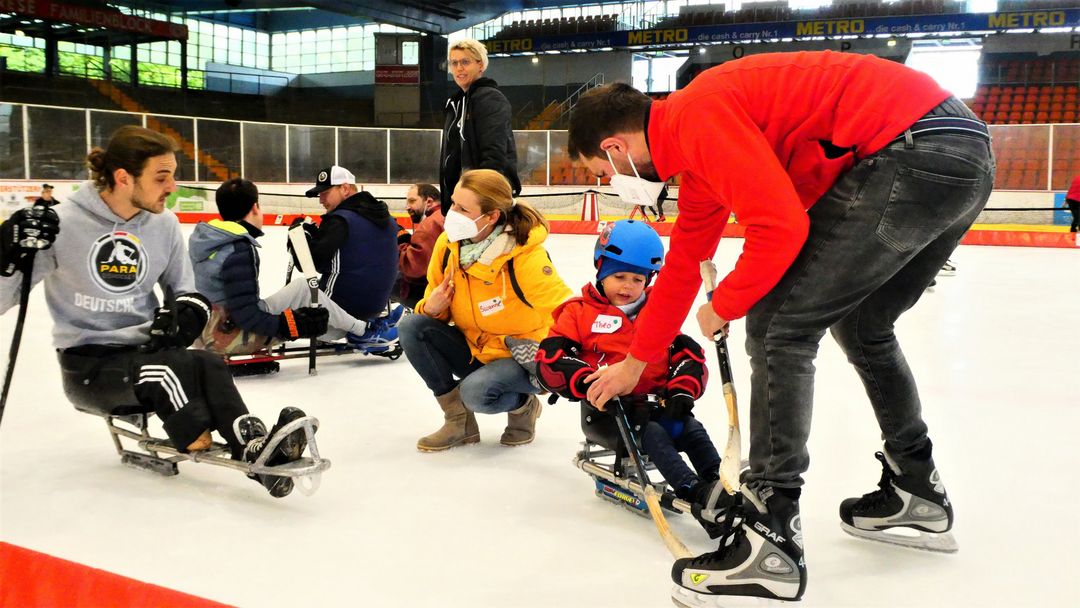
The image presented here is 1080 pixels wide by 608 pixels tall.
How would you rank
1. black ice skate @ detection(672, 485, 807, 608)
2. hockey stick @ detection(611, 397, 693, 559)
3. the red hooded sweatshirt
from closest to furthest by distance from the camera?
the red hooded sweatshirt → black ice skate @ detection(672, 485, 807, 608) → hockey stick @ detection(611, 397, 693, 559)

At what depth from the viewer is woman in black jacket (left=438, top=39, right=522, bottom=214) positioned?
12.8 feet

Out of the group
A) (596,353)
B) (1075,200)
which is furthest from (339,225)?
(1075,200)

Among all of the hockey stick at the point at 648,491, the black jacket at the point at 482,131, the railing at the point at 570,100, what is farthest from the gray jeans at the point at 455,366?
the railing at the point at 570,100

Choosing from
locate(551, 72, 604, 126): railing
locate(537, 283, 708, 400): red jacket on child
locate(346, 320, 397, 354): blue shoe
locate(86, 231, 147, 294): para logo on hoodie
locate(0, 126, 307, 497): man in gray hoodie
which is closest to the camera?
locate(537, 283, 708, 400): red jacket on child

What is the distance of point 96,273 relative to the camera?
2.55 m

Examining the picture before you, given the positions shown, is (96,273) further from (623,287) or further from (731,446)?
(731,446)

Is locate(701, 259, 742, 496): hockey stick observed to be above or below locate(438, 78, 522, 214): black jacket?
below

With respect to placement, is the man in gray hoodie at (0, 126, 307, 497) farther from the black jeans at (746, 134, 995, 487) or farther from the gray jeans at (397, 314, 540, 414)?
the black jeans at (746, 134, 995, 487)

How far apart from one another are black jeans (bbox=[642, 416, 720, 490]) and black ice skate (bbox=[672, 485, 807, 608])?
0.39 metres

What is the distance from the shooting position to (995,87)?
64.2 ft

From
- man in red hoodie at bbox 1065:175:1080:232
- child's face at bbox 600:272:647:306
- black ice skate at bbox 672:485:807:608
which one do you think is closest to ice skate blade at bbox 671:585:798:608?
black ice skate at bbox 672:485:807:608

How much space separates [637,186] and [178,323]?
1385 millimetres

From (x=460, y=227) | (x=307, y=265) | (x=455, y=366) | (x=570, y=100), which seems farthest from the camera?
(x=570, y=100)

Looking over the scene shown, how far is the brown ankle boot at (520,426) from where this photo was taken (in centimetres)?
304
